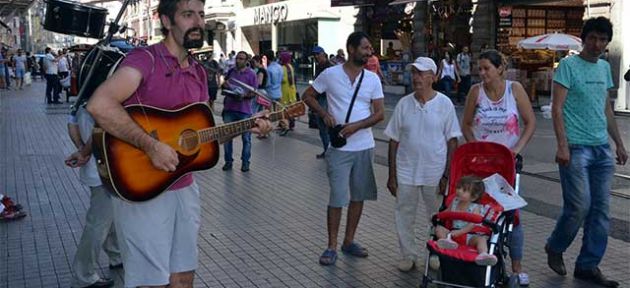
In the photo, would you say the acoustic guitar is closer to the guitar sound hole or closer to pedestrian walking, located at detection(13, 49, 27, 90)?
the guitar sound hole

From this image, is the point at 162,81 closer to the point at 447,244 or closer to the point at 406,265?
the point at 447,244

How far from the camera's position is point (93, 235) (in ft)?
16.4

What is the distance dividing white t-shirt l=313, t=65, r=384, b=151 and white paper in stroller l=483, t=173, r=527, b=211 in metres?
1.26

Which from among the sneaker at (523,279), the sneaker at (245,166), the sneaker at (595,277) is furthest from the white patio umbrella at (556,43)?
the sneaker at (523,279)

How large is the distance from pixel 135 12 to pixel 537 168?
71261mm

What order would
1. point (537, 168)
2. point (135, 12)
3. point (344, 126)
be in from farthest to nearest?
point (135, 12), point (537, 168), point (344, 126)

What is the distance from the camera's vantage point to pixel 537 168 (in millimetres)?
10273

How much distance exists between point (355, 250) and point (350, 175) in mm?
674

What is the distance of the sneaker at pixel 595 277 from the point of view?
17.0ft

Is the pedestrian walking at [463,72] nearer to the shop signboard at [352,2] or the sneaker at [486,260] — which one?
the shop signboard at [352,2]

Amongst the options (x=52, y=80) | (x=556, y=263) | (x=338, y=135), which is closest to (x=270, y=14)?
(x=52, y=80)

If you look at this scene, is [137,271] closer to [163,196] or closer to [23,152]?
[163,196]

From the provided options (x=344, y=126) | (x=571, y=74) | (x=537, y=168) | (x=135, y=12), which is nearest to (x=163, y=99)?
(x=344, y=126)

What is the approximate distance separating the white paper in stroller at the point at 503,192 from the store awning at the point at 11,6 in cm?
2974
